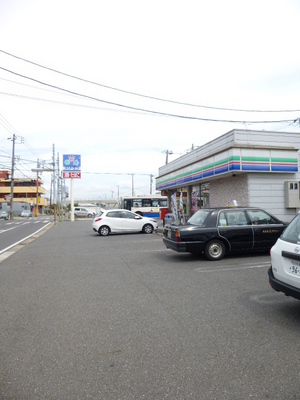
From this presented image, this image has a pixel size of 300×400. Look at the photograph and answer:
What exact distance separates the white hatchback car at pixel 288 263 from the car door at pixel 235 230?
4.15 metres

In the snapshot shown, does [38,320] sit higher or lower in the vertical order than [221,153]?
lower

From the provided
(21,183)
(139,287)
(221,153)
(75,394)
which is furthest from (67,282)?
(21,183)

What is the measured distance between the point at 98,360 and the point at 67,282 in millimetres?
3739

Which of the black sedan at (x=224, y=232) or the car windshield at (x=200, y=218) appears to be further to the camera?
the car windshield at (x=200, y=218)

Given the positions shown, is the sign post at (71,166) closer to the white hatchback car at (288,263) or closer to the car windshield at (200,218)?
the car windshield at (200,218)

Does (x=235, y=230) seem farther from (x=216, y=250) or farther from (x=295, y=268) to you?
(x=295, y=268)

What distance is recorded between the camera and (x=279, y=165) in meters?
16.0

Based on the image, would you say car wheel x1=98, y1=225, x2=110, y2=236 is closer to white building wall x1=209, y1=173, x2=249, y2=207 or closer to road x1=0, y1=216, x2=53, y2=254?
road x1=0, y1=216, x2=53, y2=254

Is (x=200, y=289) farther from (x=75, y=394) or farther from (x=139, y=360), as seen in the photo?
(x=75, y=394)

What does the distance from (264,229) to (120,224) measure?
1049cm

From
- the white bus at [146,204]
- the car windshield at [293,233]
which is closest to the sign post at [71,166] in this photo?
the white bus at [146,204]

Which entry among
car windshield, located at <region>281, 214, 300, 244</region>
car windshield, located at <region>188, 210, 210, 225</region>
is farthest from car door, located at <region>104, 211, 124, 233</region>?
car windshield, located at <region>281, 214, 300, 244</region>

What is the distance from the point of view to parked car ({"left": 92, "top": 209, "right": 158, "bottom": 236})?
1853cm

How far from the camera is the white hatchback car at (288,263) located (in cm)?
426
